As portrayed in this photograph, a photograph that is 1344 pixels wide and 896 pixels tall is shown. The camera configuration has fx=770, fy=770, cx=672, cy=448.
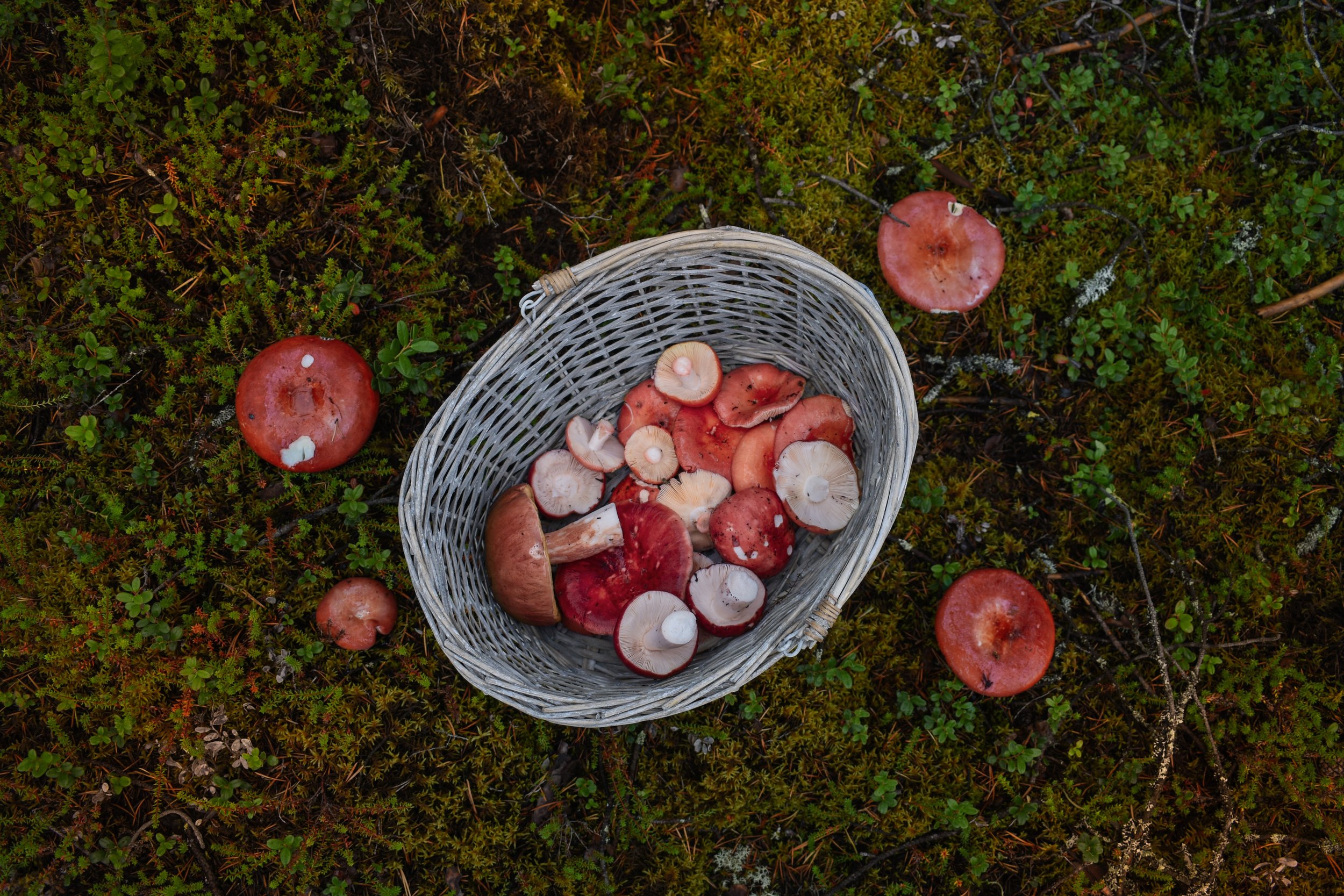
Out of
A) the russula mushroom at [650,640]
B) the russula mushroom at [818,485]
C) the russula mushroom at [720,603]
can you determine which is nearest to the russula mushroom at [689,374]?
the russula mushroom at [818,485]

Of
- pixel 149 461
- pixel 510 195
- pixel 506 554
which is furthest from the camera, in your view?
pixel 510 195

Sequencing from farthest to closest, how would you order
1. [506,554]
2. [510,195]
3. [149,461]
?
1. [510,195]
2. [149,461]
3. [506,554]

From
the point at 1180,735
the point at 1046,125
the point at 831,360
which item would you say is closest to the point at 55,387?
the point at 831,360

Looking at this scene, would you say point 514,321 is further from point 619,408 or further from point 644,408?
point 644,408

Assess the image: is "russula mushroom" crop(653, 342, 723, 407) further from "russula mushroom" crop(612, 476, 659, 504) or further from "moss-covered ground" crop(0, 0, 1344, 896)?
"moss-covered ground" crop(0, 0, 1344, 896)

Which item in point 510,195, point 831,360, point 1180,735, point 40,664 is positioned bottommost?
point 1180,735

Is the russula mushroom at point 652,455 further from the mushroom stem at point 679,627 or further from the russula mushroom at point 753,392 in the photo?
the mushroom stem at point 679,627

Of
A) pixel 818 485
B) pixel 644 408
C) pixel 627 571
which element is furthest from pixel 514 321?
pixel 818 485

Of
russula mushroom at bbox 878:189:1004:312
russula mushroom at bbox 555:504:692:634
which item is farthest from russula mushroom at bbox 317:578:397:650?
russula mushroom at bbox 878:189:1004:312

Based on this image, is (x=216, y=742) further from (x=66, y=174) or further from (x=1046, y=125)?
(x=1046, y=125)
